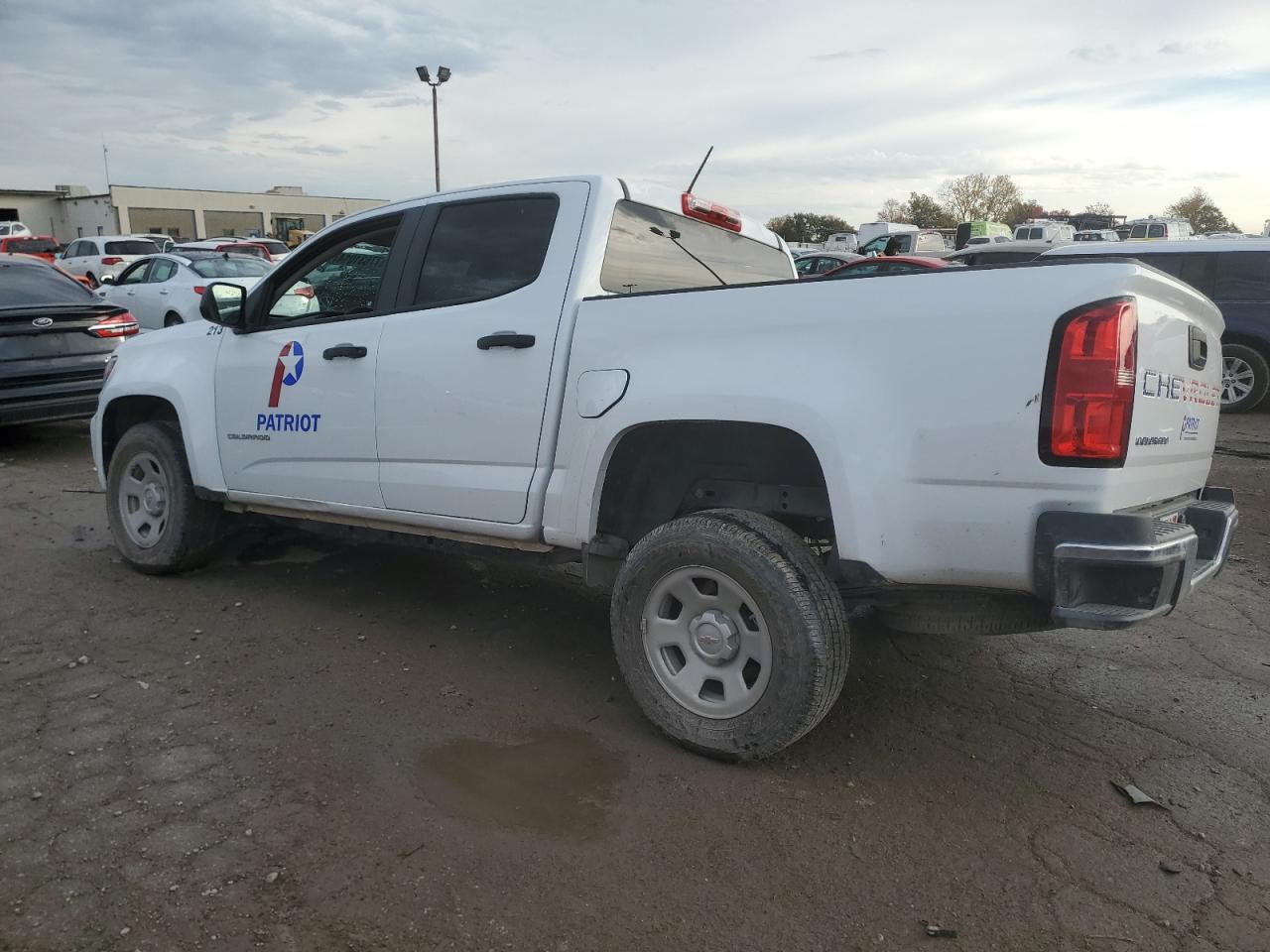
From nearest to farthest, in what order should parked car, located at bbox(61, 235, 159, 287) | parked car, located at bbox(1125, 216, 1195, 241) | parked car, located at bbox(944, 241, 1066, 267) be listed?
parked car, located at bbox(944, 241, 1066, 267) < parked car, located at bbox(61, 235, 159, 287) < parked car, located at bbox(1125, 216, 1195, 241)

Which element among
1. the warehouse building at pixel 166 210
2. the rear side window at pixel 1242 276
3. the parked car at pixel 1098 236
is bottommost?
the rear side window at pixel 1242 276

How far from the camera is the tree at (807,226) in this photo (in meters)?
57.3

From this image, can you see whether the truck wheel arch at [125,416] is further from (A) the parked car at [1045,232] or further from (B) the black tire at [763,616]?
(A) the parked car at [1045,232]

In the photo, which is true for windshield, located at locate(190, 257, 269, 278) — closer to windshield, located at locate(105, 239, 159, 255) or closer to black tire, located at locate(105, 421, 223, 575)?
black tire, located at locate(105, 421, 223, 575)

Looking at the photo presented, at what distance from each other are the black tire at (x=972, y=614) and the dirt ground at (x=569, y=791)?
1.80 ft

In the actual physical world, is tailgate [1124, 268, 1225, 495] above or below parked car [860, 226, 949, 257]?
below

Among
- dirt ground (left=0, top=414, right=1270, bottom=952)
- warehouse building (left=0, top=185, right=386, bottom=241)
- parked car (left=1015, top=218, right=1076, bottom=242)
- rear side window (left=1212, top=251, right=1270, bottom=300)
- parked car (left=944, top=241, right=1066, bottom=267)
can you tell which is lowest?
dirt ground (left=0, top=414, right=1270, bottom=952)

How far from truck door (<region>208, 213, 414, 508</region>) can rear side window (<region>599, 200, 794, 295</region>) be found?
104 centimetres

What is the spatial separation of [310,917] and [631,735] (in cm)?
131

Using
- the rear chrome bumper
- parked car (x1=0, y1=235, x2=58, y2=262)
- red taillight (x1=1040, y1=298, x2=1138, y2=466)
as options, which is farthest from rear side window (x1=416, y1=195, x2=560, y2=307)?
parked car (x1=0, y1=235, x2=58, y2=262)

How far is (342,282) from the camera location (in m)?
4.46

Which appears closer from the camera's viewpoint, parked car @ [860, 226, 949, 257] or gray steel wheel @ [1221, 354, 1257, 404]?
gray steel wheel @ [1221, 354, 1257, 404]

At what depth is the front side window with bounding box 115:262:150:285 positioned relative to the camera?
1491 centimetres

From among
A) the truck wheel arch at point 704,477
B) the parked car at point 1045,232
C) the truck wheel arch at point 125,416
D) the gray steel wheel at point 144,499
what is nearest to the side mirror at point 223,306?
the truck wheel arch at point 125,416
